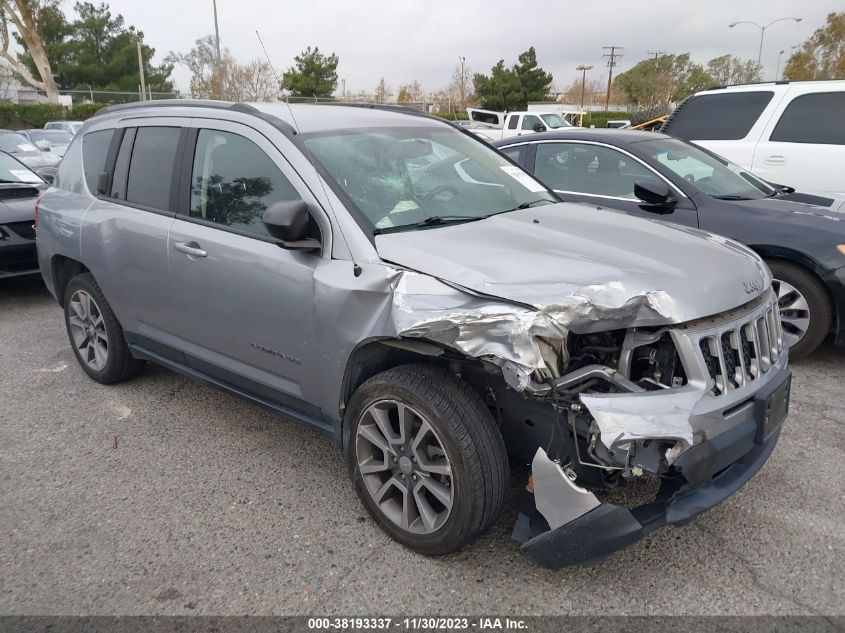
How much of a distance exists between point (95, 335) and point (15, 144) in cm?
928

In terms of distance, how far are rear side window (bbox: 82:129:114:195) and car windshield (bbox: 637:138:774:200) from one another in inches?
157

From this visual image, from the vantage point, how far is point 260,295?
3105mm

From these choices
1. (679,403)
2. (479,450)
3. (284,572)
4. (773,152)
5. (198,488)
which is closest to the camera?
(679,403)

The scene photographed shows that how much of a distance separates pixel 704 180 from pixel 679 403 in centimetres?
359

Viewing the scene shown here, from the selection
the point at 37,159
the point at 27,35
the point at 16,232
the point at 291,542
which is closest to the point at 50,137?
the point at 37,159

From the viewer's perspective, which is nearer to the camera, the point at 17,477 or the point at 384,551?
the point at 384,551

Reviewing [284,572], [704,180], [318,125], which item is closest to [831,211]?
[704,180]

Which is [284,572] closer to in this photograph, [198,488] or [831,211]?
[198,488]

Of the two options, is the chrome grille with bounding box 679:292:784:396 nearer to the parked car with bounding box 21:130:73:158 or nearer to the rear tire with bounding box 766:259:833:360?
the rear tire with bounding box 766:259:833:360

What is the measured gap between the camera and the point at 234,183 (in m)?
3.37

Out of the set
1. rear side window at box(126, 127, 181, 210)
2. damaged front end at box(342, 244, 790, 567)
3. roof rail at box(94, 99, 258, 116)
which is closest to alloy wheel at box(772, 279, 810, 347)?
damaged front end at box(342, 244, 790, 567)

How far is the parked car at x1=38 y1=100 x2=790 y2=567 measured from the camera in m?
2.33

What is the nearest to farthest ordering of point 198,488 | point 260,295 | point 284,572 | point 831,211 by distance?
point 284,572 < point 260,295 < point 198,488 < point 831,211

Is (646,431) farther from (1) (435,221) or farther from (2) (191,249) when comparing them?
(2) (191,249)
